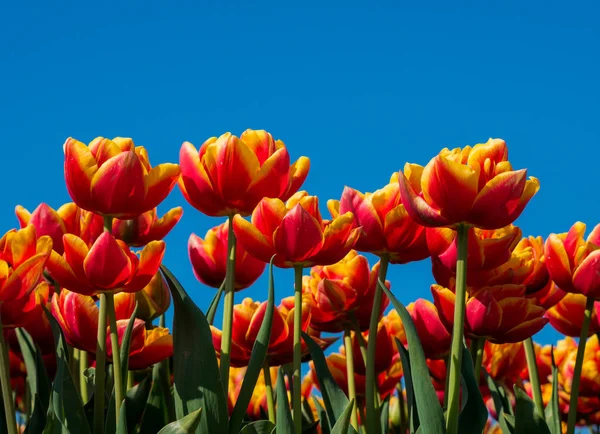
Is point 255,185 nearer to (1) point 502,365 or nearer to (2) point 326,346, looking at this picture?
(2) point 326,346

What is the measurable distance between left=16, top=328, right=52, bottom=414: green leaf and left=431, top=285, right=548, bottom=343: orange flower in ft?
2.91

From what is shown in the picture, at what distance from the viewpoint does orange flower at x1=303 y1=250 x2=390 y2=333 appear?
7.06 ft

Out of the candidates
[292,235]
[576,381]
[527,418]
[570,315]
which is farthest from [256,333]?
[570,315]

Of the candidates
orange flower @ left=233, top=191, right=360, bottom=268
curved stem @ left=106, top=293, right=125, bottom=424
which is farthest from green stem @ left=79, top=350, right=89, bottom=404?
orange flower @ left=233, top=191, right=360, bottom=268

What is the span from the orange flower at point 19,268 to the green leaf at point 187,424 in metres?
0.43

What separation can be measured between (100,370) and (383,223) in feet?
2.17

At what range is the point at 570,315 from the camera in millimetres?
2539

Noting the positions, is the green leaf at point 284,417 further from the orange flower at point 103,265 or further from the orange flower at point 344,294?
the orange flower at point 344,294

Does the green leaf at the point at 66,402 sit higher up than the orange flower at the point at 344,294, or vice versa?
the orange flower at the point at 344,294

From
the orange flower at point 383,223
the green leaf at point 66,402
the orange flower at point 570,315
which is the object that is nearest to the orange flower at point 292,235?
the orange flower at point 383,223

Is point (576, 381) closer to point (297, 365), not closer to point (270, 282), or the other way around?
point (297, 365)

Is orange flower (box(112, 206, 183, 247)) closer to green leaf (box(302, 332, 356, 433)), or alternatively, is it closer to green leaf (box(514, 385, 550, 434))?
green leaf (box(302, 332, 356, 433))

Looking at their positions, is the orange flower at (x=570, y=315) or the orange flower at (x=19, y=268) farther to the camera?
the orange flower at (x=570, y=315)

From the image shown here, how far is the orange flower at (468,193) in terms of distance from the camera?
171cm
